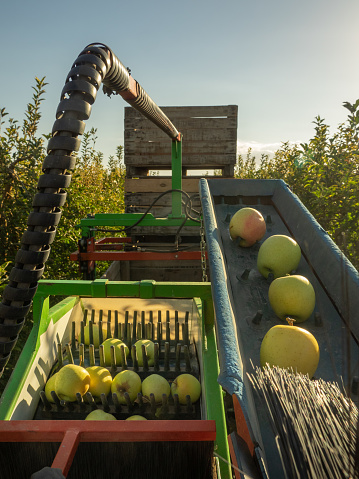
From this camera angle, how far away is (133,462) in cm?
100

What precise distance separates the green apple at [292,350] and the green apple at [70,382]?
2.84 feet

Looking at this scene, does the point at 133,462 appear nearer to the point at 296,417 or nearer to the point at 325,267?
the point at 296,417

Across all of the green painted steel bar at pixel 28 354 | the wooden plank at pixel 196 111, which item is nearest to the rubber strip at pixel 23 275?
the green painted steel bar at pixel 28 354

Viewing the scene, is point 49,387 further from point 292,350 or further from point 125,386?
point 292,350

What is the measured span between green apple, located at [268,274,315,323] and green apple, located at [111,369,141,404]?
0.75 m

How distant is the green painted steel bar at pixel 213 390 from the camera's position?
123 centimetres

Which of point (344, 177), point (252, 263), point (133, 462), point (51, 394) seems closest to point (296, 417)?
point (133, 462)

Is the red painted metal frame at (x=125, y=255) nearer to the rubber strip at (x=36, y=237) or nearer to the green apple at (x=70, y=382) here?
the green apple at (x=70, y=382)

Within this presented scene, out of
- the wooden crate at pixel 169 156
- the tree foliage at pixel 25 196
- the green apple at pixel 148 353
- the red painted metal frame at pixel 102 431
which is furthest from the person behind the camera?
the wooden crate at pixel 169 156

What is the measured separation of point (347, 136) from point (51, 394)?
4046 mm

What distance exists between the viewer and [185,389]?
1678 mm

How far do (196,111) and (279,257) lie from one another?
450 centimetres

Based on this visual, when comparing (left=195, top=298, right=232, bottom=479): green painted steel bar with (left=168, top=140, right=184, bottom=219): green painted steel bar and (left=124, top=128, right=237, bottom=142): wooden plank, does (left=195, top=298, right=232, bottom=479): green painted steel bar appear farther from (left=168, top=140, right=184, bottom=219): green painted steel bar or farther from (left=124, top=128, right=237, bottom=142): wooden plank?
(left=124, top=128, right=237, bottom=142): wooden plank

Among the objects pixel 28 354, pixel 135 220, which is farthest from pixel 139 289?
pixel 135 220
